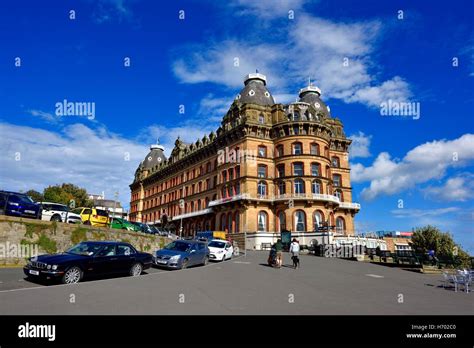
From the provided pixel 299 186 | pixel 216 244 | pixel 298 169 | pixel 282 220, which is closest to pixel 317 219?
pixel 282 220

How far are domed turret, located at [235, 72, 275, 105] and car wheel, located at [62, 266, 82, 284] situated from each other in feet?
137

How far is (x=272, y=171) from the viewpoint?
47.3m

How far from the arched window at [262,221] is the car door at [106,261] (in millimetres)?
33344

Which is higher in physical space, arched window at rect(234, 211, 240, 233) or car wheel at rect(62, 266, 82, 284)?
arched window at rect(234, 211, 240, 233)

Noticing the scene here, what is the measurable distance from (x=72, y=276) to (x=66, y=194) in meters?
50.6

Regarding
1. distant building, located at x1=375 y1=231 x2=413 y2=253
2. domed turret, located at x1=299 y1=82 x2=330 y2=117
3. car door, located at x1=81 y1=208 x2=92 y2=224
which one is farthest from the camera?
distant building, located at x1=375 y1=231 x2=413 y2=253

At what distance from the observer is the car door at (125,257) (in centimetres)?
1299

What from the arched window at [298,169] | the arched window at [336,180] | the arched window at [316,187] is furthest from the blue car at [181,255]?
the arched window at [336,180]

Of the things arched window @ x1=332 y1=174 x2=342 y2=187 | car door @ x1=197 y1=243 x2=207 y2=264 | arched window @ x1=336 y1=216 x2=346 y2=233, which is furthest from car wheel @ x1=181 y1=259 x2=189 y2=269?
arched window @ x1=332 y1=174 x2=342 y2=187

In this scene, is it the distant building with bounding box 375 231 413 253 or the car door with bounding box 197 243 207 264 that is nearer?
the car door with bounding box 197 243 207 264

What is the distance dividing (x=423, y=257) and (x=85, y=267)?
19.8 metres

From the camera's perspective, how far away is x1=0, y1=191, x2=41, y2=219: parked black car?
18203mm

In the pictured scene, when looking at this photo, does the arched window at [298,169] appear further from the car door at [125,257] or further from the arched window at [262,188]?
the car door at [125,257]

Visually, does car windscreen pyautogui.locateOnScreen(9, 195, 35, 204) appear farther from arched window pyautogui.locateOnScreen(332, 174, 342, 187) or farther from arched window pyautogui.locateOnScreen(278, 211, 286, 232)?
arched window pyautogui.locateOnScreen(332, 174, 342, 187)
